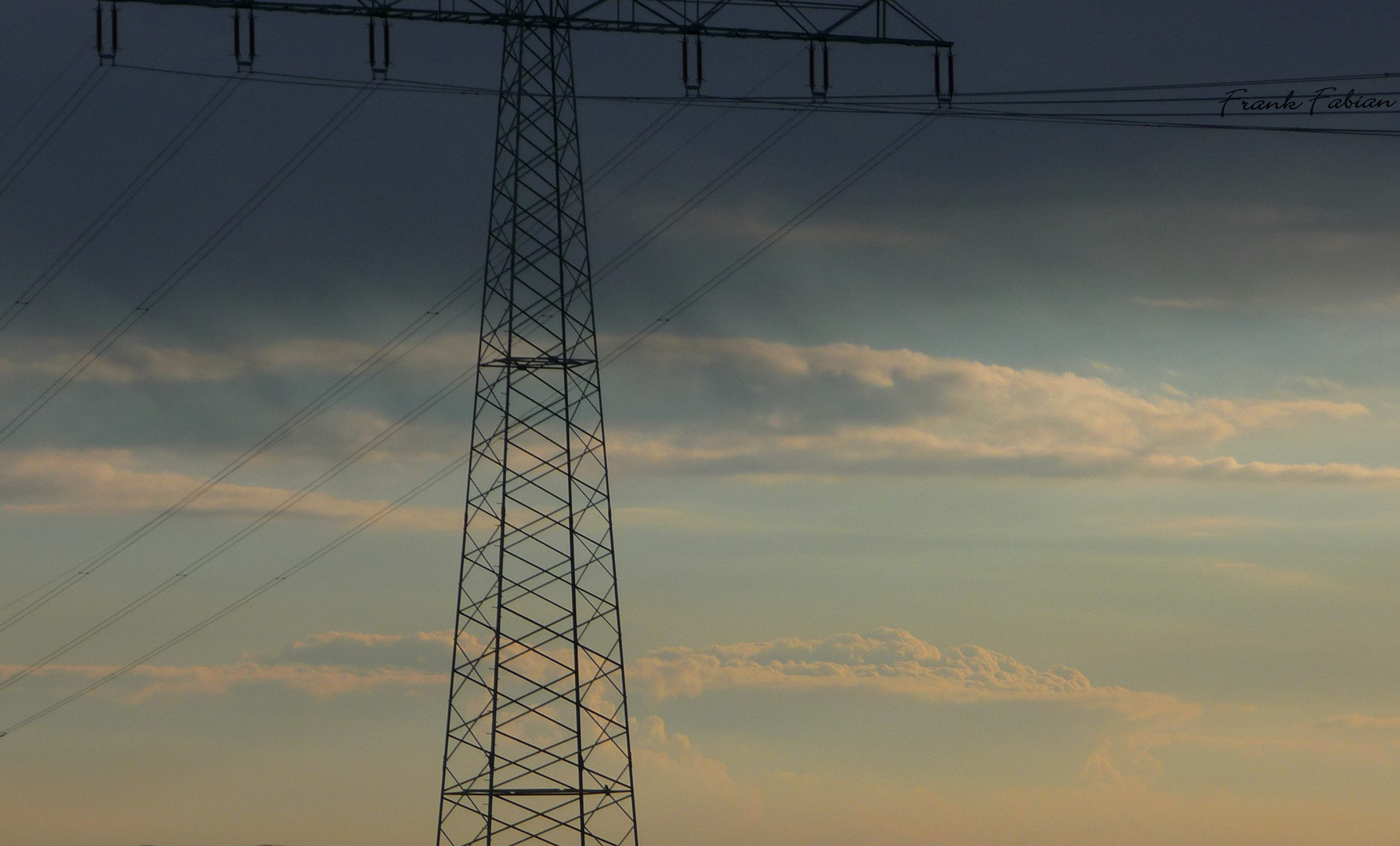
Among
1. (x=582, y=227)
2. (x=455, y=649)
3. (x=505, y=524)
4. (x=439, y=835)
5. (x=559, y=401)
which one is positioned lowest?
(x=439, y=835)

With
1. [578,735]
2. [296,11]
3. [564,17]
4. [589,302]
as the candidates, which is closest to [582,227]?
[589,302]

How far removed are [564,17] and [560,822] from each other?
2754cm

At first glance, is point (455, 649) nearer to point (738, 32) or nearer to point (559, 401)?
point (559, 401)

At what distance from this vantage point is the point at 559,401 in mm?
68688

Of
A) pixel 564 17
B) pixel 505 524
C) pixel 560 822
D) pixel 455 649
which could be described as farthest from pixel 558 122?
pixel 560 822

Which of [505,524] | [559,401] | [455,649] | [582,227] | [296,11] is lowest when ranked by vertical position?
[455,649]

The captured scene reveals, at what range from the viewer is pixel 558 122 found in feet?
230

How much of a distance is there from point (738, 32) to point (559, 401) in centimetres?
1408

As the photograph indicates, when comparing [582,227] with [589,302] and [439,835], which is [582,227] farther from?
[439,835]

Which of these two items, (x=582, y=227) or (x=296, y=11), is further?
(x=582, y=227)

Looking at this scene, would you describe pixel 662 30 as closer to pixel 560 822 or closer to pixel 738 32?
pixel 738 32

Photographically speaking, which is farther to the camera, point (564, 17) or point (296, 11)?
point (564, 17)

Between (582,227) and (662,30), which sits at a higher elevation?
(662,30)

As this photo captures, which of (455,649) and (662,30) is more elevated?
(662,30)
